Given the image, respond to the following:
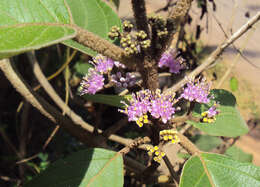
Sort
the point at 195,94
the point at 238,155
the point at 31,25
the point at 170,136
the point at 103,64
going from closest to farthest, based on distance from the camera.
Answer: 1. the point at 31,25
2. the point at 170,136
3. the point at 195,94
4. the point at 103,64
5. the point at 238,155

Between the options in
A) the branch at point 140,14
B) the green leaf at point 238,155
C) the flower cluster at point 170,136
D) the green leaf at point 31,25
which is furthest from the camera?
the green leaf at point 238,155

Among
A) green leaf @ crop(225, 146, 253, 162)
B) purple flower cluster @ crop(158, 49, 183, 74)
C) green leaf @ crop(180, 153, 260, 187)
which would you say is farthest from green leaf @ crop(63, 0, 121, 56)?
green leaf @ crop(225, 146, 253, 162)

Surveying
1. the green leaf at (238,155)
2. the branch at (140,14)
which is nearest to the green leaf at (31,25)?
the branch at (140,14)

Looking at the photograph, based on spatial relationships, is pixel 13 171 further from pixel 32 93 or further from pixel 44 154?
pixel 32 93

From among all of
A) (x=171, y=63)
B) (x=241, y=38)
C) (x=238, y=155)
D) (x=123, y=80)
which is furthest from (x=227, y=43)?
(x=241, y=38)

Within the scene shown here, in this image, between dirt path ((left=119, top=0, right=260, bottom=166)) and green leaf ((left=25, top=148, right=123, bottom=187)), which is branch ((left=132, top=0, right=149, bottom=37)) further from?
dirt path ((left=119, top=0, right=260, bottom=166))

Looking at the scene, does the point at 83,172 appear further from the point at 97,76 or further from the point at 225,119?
the point at 225,119

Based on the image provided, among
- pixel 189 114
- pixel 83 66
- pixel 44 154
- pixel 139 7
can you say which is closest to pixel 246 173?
pixel 189 114

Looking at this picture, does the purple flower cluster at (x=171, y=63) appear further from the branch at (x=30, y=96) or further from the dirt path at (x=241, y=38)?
the dirt path at (x=241, y=38)

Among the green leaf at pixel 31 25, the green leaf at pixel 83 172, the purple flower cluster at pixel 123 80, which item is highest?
the green leaf at pixel 31 25
